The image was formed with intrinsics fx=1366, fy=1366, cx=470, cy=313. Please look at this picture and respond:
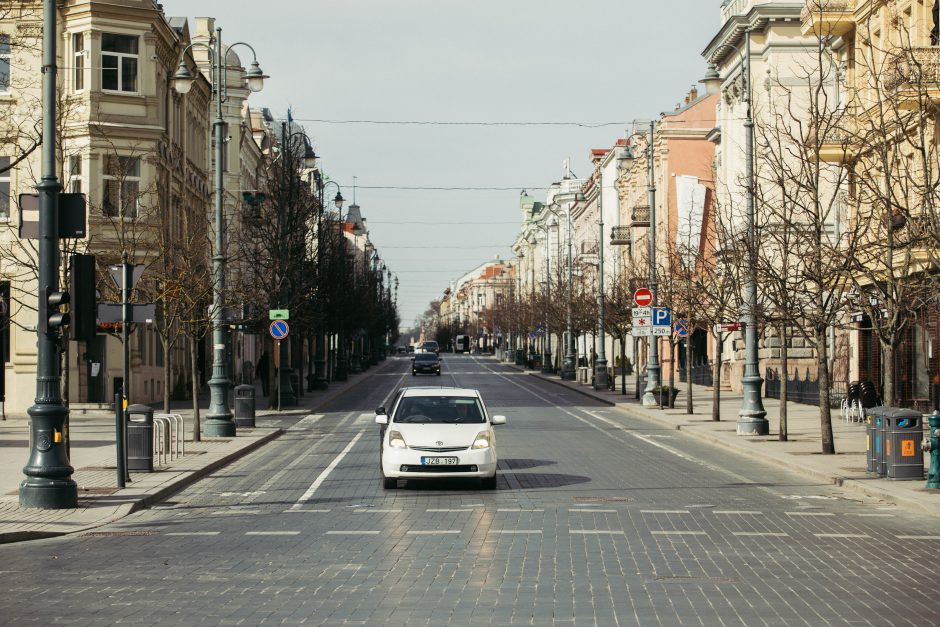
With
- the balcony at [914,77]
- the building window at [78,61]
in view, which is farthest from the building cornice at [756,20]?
the building window at [78,61]

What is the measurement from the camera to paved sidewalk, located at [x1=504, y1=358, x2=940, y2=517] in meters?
18.9

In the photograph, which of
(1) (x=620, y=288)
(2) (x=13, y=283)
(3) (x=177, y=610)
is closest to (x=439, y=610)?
(3) (x=177, y=610)

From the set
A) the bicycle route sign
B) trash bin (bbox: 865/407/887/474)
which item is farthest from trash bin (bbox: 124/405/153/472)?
the bicycle route sign

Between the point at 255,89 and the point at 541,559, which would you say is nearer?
the point at 541,559

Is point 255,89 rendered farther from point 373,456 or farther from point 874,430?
point 874,430

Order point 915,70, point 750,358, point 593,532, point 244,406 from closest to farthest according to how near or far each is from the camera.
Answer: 1. point 593,532
2. point 915,70
3. point 750,358
4. point 244,406

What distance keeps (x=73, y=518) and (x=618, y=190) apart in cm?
8188

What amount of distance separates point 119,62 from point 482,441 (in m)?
28.4

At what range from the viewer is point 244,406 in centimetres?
3500

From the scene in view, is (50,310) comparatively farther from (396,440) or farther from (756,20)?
(756,20)

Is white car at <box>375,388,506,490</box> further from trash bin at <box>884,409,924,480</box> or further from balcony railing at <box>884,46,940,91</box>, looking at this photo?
balcony railing at <box>884,46,940,91</box>

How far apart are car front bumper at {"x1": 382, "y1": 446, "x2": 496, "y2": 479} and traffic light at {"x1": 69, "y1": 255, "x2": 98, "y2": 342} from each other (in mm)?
4897

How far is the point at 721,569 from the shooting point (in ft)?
39.9

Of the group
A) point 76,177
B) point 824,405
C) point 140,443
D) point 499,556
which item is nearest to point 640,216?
point 76,177
